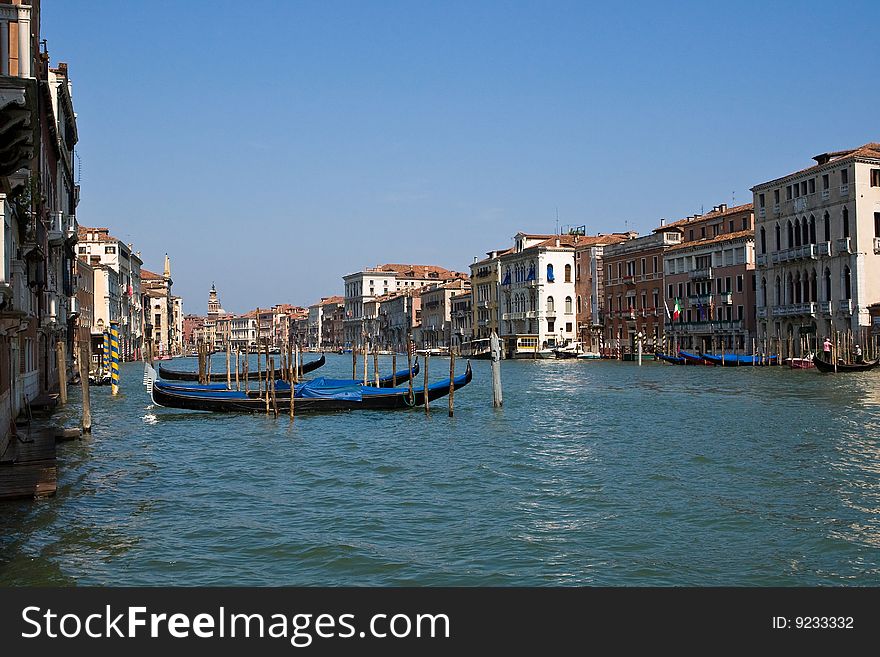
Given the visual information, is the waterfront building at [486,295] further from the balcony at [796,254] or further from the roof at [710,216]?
the balcony at [796,254]

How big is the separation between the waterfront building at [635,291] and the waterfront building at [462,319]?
547 inches

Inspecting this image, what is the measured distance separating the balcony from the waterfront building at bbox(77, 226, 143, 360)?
29.0 metres

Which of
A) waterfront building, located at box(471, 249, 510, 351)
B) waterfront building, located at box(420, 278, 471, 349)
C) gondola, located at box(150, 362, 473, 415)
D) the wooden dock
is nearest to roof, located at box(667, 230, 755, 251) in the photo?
waterfront building, located at box(471, 249, 510, 351)

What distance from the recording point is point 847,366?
80.7 feet

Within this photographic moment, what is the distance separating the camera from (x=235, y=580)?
212 inches

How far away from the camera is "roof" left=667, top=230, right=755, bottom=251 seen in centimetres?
3406

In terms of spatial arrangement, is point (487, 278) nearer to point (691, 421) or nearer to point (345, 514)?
point (691, 421)

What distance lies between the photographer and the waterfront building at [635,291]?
3953 centimetres

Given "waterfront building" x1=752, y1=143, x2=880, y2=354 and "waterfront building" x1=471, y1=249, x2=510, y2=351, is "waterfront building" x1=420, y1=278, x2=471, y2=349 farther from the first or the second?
"waterfront building" x1=752, y1=143, x2=880, y2=354

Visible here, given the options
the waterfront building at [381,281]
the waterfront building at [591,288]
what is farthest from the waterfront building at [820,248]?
the waterfront building at [381,281]


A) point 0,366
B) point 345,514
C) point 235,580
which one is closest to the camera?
point 235,580

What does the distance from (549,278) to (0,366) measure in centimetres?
3891

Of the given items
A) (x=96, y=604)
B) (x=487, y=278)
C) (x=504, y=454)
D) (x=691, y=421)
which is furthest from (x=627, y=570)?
(x=487, y=278)

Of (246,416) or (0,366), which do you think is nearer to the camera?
(0,366)
